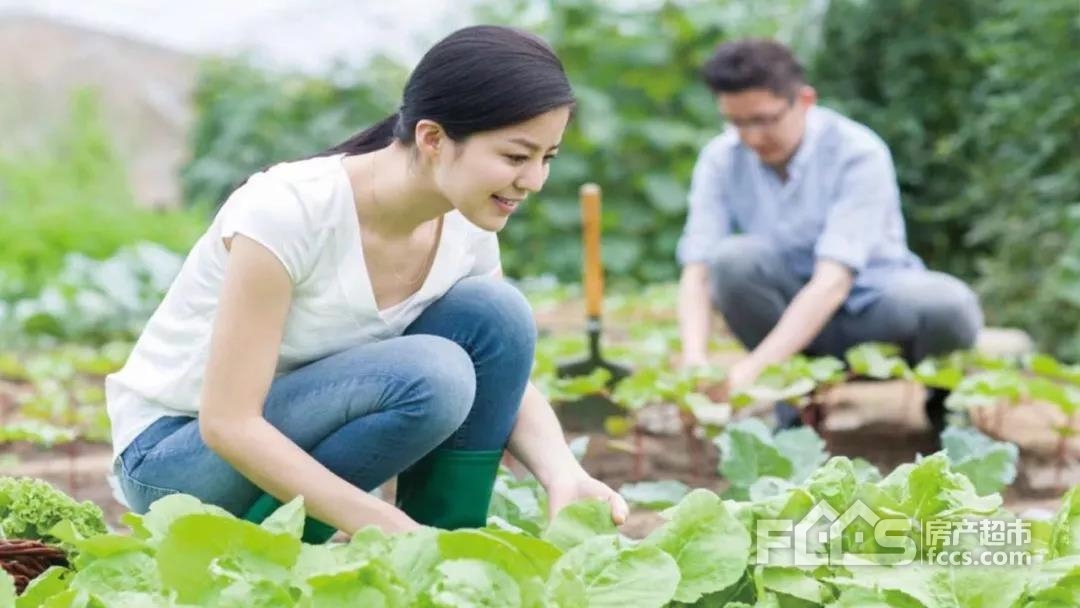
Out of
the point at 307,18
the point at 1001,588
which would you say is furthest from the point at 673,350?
the point at 307,18

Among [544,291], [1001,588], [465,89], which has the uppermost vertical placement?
[465,89]

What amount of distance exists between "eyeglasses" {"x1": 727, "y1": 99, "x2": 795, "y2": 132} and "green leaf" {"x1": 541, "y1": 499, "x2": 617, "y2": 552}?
1.89 metres

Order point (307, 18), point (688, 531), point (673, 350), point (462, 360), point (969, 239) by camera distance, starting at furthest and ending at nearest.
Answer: point (307, 18), point (969, 239), point (673, 350), point (462, 360), point (688, 531)

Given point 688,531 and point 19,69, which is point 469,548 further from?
point 19,69

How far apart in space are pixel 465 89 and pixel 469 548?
0.63 meters

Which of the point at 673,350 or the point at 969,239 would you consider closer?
the point at 673,350

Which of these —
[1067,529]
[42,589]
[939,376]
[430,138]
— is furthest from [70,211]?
[1067,529]

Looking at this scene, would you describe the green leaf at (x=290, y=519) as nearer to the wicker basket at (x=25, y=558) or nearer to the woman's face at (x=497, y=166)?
the wicker basket at (x=25, y=558)

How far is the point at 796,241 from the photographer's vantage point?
3514 mm

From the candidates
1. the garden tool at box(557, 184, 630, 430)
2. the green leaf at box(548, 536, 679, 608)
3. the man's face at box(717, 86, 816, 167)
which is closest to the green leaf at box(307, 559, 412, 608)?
the green leaf at box(548, 536, 679, 608)

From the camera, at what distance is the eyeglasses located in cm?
332

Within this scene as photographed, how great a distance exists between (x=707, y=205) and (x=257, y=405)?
2040 mm

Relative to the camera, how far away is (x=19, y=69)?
37.7ft

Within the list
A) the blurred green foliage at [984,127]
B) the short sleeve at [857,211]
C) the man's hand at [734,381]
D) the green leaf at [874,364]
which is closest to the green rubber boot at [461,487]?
the man's hand at [734,381]
